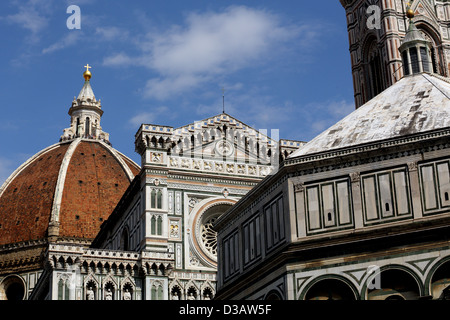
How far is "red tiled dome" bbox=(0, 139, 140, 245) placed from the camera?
80062 mm

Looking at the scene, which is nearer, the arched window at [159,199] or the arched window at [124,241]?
the arched window at [159,199]

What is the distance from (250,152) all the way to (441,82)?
68.1ft

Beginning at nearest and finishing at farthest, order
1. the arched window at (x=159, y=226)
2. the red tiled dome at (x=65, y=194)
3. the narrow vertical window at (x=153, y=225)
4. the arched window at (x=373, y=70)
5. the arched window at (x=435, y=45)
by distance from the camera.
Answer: the narrow vertical window at (x=153, y=225) → the arched window at (x=159, y=226) → the arched window at (x=435, y=45) → the arched window at (x=373, y=70) → the red tiled dome at (x=65, y=194)

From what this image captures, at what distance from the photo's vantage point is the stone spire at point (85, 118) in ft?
299

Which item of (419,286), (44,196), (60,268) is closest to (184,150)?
(60,268)

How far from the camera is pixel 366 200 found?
2150 centimetres

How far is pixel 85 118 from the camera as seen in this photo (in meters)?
92.1

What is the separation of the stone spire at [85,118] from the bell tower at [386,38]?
43232mm

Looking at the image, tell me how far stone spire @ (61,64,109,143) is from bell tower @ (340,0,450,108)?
43.2 meters

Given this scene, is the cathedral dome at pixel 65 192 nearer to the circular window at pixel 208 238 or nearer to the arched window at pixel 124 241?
the arched window at pixel 124 241

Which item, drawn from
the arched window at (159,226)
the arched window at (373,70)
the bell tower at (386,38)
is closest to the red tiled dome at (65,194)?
the bell tower at (386,38)

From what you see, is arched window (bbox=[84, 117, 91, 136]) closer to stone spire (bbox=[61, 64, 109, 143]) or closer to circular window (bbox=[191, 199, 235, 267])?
stone spire (bbox=[61, 64, 109, 143])

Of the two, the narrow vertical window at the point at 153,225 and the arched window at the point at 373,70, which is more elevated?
the arched window at the point at 373,70
